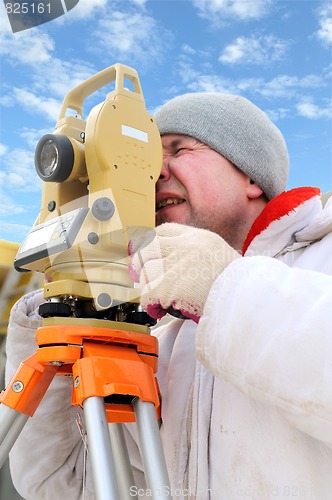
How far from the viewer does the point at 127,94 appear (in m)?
1.03

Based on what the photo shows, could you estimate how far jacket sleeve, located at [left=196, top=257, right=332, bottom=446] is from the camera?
665mm

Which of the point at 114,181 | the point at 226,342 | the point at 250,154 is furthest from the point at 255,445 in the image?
the point at 250,154

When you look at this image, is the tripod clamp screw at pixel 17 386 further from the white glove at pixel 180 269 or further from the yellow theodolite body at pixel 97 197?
the white glove at pixel 180 269

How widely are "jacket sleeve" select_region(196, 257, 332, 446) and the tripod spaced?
0.15 metres

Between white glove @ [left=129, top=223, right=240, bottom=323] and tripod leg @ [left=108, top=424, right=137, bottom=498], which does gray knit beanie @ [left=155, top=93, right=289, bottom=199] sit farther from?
tripod leg @ [left=108, top=424, right=137, bottom=498]

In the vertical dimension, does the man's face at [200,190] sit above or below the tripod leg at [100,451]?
above

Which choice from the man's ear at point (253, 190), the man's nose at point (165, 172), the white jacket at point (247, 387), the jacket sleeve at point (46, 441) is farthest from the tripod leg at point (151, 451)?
the man's ear at point (253, 190)

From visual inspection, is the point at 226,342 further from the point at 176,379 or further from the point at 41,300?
the point at 41,300

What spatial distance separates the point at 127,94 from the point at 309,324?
625 mm

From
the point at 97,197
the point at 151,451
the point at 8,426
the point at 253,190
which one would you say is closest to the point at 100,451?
the point at 151,451

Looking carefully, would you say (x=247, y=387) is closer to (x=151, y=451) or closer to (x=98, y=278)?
(x=151, y=451)

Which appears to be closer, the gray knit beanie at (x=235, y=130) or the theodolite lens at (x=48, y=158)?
the theodolite lens at (x=48, y=158)

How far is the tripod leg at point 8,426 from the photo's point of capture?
864mm

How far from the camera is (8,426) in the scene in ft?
2.85
